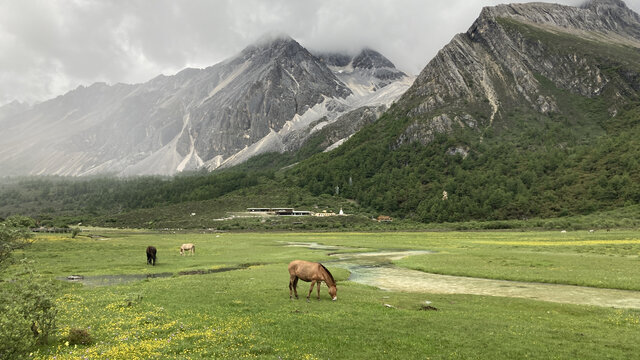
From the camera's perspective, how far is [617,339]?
18.3 m

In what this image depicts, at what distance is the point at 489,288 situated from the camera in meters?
35.4

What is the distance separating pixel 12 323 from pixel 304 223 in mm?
161498

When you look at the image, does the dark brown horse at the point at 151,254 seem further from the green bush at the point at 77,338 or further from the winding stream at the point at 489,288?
the green bush at the point at 77,338

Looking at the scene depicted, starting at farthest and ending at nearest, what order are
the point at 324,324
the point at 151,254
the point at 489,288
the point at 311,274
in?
the point at 151,254 < the point at 489,288 < the point at 311,274 < the point at 324,324

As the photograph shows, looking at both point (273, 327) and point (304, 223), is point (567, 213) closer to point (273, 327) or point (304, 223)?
point (304, 223)

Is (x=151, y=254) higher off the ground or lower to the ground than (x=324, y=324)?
higher

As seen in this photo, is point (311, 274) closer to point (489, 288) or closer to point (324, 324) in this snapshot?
point (324, 324)

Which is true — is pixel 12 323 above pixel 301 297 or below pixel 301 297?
above

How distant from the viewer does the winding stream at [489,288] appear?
29.4m

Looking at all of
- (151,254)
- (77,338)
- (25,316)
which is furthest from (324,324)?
(151,254)

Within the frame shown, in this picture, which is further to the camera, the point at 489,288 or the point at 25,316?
the point at 489,288

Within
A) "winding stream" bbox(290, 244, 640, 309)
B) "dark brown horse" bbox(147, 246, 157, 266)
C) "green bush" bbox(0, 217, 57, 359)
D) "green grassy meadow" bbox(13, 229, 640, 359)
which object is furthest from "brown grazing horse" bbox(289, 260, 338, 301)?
"dark brown horse" bbox(147, 246, 157, 266)

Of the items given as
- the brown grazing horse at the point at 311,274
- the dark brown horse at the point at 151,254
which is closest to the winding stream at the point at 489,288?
the brown grazing horse at the point at 311,274

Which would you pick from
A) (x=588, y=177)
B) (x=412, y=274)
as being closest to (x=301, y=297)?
(x=412, y=274)
